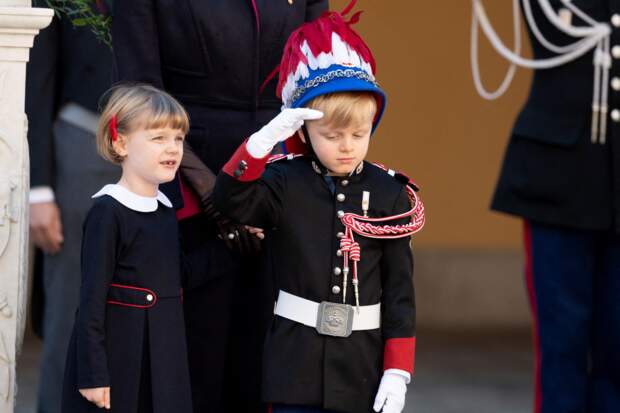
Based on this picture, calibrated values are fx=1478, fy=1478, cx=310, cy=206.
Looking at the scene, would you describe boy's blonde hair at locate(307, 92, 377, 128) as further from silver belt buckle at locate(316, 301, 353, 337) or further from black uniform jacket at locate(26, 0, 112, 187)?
black uniform jacket at locate(26, 0, 112, 187)

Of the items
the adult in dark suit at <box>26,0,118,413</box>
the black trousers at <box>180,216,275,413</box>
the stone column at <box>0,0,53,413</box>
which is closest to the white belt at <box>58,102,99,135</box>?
the adult in dark suit at <box>26,0,118,413</box>

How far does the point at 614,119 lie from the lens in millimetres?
3801

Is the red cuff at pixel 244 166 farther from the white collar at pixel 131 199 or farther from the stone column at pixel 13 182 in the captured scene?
the stone column at pixel 13 182

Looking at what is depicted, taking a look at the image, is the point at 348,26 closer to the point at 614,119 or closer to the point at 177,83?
the point at 177,83

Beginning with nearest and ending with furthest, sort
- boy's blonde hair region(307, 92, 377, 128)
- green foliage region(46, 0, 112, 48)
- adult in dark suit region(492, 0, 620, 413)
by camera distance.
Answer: boy's blonde hair region(307, 92, 377, 128), adult in dark suit region(492, 0, 620, 413), green foliage region(46, 0, 112, 48)

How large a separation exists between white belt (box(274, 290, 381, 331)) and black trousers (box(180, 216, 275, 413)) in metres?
0.30

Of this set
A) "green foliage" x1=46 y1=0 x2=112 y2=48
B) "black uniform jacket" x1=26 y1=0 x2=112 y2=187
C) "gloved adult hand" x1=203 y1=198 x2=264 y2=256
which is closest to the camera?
"gloved adult hand" x1=203 y1=198 x2=264 y2=256

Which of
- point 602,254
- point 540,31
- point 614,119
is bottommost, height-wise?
point 602,254

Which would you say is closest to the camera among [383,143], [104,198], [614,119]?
[104,198]

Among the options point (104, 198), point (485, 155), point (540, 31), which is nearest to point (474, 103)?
point (485, 155)

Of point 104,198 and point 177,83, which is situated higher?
point 177,83

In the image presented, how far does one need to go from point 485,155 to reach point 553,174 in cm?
354

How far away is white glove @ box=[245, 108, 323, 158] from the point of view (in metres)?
3.31

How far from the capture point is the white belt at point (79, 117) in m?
4.75
